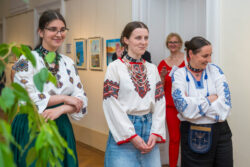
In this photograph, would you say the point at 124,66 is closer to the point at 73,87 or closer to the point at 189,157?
the point at 73,87

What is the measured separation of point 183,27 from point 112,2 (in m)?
1.33

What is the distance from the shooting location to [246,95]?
281 cm

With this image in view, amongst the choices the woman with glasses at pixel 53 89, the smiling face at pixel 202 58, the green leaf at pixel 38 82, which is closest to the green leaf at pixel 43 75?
the green leaf at pixel 38 82

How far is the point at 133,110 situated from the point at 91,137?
10.9 ft

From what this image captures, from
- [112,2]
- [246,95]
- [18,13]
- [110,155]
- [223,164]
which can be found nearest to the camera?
[110,155]

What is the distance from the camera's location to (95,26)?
502 cm

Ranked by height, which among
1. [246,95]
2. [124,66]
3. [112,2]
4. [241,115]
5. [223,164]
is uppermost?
[112,2]

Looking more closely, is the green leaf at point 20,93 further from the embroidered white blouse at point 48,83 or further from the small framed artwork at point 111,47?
the small framed artwork at point 111,47

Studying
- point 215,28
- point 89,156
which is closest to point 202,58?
point 215,28

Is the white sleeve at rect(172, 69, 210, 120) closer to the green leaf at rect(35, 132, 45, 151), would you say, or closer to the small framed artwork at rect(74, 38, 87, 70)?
the green leaf at rect(35, 132, 45, 151)

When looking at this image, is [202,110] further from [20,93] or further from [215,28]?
[20,93]

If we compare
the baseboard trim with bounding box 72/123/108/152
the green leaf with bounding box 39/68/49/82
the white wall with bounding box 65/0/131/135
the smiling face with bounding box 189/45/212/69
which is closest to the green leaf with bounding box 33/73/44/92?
the green leaf with bounding box 39/68/49/82

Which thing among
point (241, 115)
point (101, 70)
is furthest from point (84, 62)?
point (241, 115)

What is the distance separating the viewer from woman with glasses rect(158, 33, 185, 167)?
3373 millimetres
